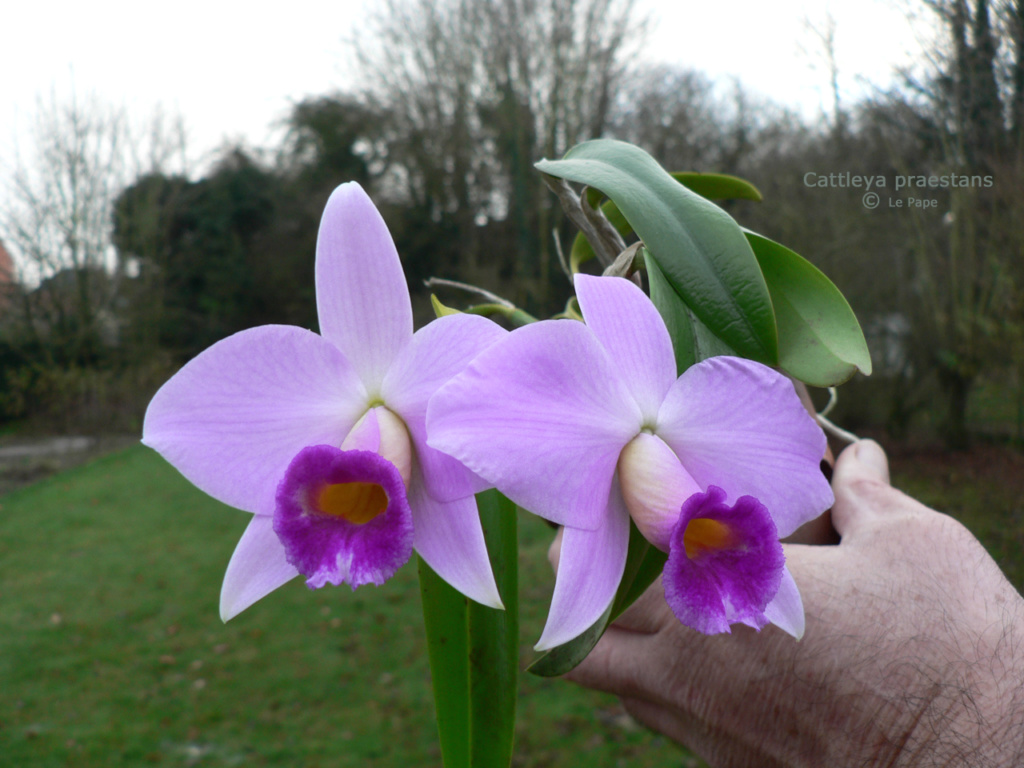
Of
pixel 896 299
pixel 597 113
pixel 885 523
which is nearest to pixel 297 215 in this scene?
pixel 597 113

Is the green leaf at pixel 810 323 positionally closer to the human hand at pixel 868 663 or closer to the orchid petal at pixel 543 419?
the orchid petal at pixel 543 419

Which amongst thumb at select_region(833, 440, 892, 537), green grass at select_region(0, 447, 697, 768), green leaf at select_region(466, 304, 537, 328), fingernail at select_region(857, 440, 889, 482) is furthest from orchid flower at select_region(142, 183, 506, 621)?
green grass at select_region(0, 447, 697, 768)

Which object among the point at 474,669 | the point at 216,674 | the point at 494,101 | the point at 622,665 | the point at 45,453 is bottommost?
the point at 216,674

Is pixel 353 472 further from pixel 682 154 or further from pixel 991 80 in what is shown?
pixel 682 154

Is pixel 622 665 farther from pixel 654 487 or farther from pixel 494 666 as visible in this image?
pixel 654 487

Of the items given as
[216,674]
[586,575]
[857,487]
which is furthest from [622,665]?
[216,674]

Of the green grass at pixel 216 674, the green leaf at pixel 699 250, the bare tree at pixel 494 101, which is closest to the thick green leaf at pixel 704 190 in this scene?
the green leaf at pixel 699 250
